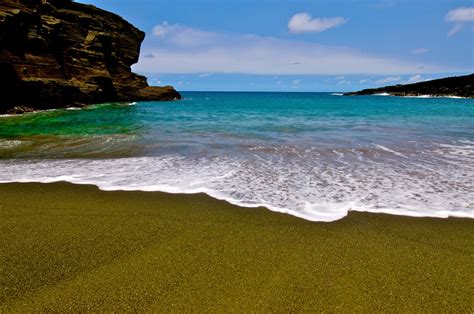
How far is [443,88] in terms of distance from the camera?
97438 millimetres

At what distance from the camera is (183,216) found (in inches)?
206

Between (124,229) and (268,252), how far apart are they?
2135 millimetres

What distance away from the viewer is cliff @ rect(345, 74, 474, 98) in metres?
88.6

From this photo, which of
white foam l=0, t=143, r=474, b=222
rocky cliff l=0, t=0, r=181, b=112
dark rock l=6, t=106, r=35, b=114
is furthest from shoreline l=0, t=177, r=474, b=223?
rocky cliff l=0, t=0, r=181, b=112

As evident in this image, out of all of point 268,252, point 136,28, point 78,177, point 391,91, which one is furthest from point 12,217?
point 391,91

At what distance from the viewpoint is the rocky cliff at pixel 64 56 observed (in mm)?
32406

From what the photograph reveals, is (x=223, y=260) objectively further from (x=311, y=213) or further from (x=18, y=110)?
(x=18, y=110)

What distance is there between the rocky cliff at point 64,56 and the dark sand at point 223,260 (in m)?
33.6

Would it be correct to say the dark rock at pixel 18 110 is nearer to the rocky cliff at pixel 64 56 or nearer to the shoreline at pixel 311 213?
the rocky cliff at pixel 64 56

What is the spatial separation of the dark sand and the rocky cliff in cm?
3357

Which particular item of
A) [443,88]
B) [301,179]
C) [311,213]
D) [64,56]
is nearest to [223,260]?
[311,213]

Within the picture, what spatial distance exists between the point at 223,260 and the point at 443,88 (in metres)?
114

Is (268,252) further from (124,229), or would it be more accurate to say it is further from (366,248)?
(124,229)

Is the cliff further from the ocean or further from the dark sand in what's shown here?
the dark sand
